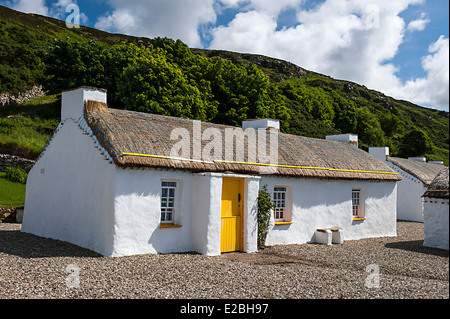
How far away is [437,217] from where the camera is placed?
11.1 feet

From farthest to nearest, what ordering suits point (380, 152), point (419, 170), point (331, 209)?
1. point (419, 170)
2. point (380, 152)
3. point (331, 209)

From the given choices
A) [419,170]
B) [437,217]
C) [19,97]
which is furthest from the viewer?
[19,97]

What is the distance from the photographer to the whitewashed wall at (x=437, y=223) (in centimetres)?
332

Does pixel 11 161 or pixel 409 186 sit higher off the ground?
pixel 11 161

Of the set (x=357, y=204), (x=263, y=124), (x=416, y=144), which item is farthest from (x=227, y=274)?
(x=416, y=144)

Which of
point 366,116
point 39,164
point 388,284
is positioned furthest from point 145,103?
point 366,116

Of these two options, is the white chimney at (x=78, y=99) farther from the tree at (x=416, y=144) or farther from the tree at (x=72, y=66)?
the tree at (x=416, y=144)

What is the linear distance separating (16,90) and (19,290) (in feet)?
117

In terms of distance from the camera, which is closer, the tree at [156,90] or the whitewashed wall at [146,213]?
the whitewashed wall at [146,213]

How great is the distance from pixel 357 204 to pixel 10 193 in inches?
707

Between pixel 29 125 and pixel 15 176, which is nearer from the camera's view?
pixel 15 176

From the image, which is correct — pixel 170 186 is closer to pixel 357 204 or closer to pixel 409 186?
pixel 357 204

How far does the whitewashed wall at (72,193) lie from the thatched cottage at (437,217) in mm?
8517

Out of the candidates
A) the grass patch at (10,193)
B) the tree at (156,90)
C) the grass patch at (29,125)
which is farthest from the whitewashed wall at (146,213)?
the grass patch at (29,125)
